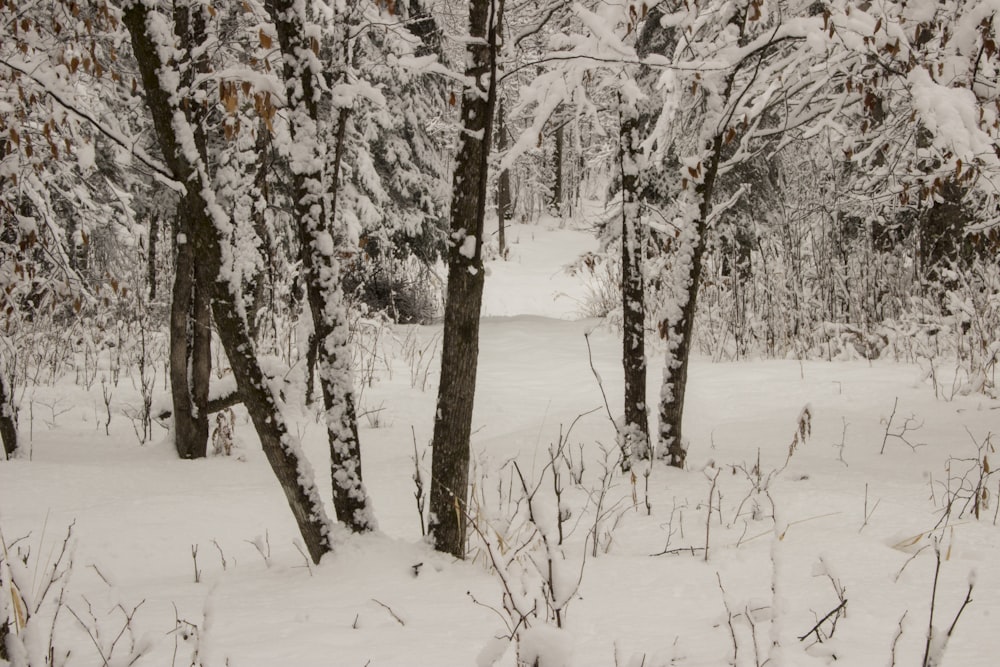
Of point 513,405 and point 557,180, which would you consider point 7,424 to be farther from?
point 557,180

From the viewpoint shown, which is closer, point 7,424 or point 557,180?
point 7,424

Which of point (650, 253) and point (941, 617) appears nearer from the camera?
point (941, 617)

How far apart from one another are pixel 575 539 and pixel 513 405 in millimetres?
3738

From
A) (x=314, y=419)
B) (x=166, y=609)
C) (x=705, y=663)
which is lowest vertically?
(x=314, y=419)

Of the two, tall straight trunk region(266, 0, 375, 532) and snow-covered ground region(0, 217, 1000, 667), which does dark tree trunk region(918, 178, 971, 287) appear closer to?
snow-covered ground region(0, 217, 1000, 667)

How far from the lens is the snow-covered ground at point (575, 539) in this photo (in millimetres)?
2006

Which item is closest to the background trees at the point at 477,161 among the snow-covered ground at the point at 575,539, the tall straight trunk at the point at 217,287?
the tall straight trunk at the point at 217,287

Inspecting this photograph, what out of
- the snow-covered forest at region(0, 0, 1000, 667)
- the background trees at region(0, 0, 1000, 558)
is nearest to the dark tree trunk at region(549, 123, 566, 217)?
the background trees at region(0, 0, 1000, 558)

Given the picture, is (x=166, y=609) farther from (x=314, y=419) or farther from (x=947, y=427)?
(x=947, y=427)

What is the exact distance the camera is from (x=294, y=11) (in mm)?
2926

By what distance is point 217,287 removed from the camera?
286 centimetres

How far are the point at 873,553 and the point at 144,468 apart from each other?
472 cm

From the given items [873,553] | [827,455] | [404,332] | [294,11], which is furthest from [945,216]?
[404,332]

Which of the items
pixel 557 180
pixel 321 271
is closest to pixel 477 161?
pixel 321 271
